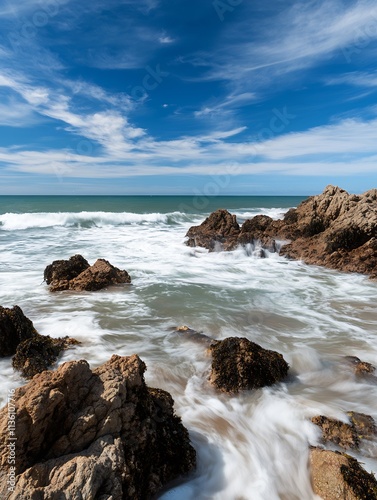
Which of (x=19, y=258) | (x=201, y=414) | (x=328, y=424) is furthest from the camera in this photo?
(x=19, y=258)

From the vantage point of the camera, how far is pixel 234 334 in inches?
293

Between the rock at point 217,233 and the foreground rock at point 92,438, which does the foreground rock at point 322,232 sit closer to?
the rock at point 217,233

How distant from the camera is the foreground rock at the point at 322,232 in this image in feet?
47.7

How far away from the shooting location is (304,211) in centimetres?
2016

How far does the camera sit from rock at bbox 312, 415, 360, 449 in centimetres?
398

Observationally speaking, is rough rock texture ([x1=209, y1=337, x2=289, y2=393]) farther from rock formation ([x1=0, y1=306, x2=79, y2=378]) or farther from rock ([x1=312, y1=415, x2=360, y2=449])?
rock formation ([x1=0, y1=306, x2=79, y2=378])

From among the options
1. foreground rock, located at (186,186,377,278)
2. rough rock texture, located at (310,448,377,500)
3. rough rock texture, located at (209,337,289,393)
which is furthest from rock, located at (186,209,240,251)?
rough rock texture, located at (310,448,377,500)

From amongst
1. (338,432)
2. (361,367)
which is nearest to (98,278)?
(361,367)

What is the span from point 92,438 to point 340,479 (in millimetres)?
2501

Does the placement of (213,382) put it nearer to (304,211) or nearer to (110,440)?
(110,440)

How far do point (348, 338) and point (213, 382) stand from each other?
3804 millimetres

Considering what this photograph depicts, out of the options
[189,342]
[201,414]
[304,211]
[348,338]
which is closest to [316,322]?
[348,338]

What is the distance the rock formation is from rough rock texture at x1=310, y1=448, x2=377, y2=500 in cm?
438

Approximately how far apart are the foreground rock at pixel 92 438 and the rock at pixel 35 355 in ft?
7.92
